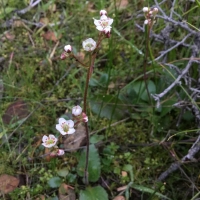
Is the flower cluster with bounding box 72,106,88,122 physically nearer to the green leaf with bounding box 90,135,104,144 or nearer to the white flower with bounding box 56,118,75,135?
the white flower with bounding box 56,118,75,135

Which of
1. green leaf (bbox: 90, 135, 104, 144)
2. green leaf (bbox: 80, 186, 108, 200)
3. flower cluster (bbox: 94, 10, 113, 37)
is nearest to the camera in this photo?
flower cluster (bbox: 94, 10, 113, 37)

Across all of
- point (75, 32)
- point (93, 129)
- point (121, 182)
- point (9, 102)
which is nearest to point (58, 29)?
Result: point (75, 32)

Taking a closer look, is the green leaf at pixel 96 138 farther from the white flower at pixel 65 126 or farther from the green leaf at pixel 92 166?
the white flower at pixel 65 126

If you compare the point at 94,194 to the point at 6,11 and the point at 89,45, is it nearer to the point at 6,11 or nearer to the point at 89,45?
the point at 89,45

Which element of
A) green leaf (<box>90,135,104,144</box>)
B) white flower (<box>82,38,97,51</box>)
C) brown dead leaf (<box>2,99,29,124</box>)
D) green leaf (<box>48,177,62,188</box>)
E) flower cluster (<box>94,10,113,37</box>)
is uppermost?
flower cluster (<box>94,10,113,37</box>)

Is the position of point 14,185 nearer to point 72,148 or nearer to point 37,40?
point 72,148

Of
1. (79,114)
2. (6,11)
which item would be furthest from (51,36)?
(79,114)

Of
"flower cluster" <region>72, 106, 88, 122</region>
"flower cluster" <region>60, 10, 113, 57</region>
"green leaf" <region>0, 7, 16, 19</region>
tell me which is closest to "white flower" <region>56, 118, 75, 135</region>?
"flower cluster" <region>72, 106, 88, 122</region>
